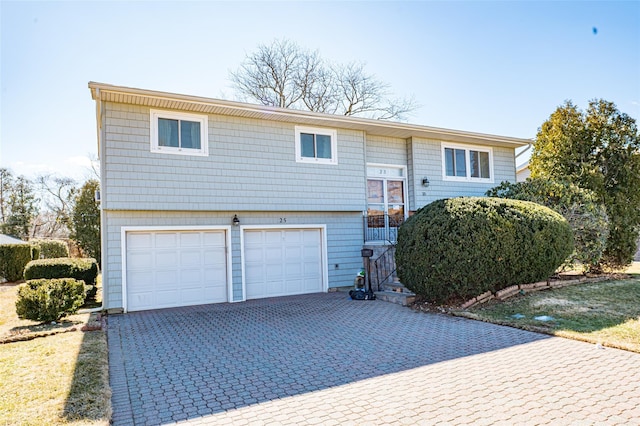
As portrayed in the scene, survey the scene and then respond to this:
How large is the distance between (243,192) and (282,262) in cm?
233

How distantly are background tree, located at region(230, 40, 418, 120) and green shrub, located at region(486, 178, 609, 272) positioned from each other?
15.5 meters

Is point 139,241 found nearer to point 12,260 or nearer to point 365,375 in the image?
point 365,375

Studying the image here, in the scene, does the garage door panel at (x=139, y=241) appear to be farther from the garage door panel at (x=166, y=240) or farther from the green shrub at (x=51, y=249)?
the green shrub at (x=51, y=249)

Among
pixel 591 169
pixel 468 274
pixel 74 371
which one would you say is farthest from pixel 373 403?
pixel 591 169

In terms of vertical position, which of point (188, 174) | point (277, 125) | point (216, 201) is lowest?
point (216, 201)

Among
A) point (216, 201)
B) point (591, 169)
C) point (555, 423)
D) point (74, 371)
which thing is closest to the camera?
point (555, 423)

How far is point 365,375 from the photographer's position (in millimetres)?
4941

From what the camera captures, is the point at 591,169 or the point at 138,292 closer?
the point at 138,292

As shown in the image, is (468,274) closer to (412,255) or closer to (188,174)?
(412,255)

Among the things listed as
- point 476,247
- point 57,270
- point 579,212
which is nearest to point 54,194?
point 57,270

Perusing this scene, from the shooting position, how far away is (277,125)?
37.5 feet

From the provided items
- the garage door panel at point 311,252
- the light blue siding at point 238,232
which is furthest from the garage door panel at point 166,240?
the garage door panel at point 311,252

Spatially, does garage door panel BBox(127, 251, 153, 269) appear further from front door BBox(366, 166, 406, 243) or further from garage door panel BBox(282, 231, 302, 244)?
front door BBox(366, 166, 406, 243)

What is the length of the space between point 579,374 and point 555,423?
60.2 inches
